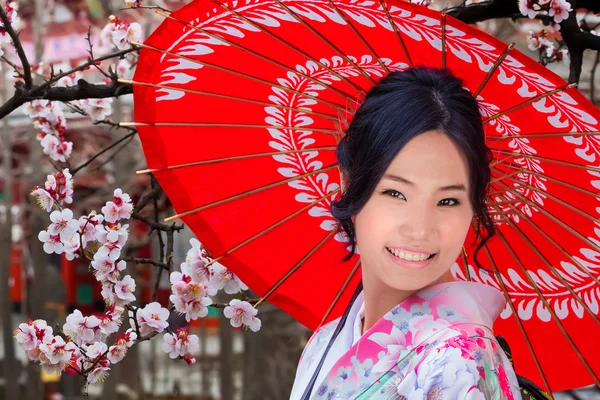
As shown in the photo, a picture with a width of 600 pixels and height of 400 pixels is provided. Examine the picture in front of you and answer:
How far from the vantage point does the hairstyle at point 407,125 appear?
1632mm

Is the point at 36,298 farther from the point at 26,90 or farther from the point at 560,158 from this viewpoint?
the point at 560,158

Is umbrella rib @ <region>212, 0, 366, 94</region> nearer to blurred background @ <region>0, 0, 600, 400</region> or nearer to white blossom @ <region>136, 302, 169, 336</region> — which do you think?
white blossom @ <region>136, 302, 169, 336</region>

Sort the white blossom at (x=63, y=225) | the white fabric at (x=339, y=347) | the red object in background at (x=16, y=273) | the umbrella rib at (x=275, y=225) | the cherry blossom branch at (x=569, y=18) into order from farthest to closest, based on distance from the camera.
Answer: the red object in background at (x=16, y=273), the cherry blossom branch at (x=569, y=18), the white blossom at (x=63, y=225), the umbrella rib at (x=275, y=225), the white fabric at (x=339, y=347)

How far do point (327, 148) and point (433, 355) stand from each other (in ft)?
2.81

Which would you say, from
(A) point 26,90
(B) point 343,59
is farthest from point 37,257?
(B) point 343,59

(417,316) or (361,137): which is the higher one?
(361,137)

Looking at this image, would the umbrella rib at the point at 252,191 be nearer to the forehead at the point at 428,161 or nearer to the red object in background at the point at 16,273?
the forehead at the point at 428,161

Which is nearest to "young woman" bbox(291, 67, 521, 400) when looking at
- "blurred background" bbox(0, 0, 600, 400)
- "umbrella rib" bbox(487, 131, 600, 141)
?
"umbrella rib" bbox(487, 131, 600, 141)

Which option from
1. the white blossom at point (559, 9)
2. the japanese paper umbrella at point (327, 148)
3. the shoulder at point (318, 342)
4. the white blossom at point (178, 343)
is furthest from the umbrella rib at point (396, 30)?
the white blossom at point (178, 343)

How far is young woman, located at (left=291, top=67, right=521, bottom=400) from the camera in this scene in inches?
62.3

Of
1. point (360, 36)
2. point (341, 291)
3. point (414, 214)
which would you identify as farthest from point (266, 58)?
point (341, 291)

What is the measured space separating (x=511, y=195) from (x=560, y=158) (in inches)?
6.9

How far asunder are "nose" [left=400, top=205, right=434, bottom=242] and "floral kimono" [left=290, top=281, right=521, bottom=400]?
13 centimetres

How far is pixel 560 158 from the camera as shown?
6.37 ft
